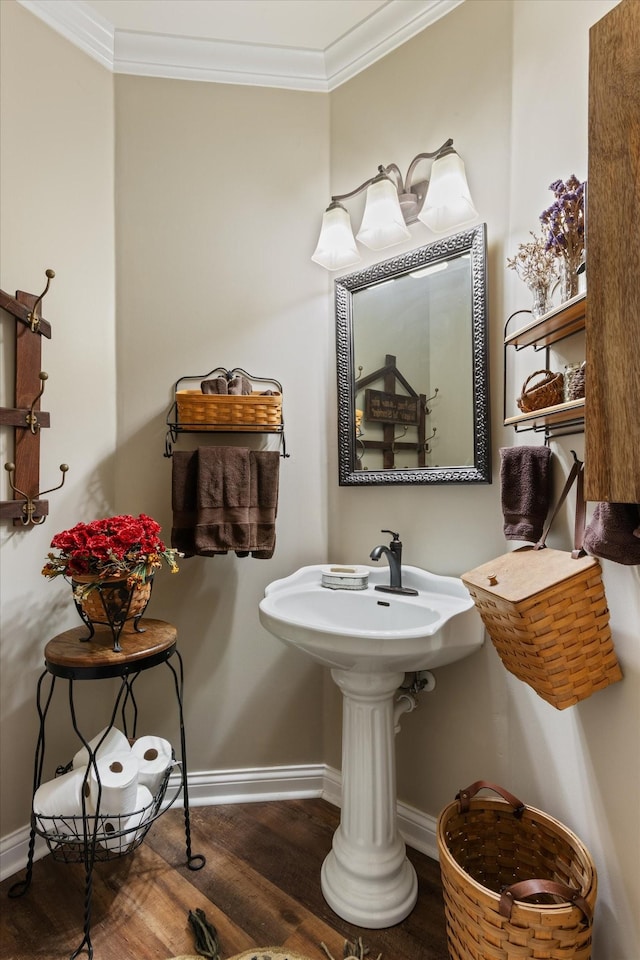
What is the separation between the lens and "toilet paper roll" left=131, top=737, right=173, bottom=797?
1.51m

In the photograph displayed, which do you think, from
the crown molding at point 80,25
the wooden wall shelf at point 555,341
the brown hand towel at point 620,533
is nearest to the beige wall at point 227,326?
the crown molding at point 80,25

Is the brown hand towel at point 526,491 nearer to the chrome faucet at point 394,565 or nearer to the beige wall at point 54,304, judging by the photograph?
the chrome faucet at point 394,565

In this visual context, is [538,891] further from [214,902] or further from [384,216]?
[384,216]

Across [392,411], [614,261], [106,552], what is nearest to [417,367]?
[392,411]

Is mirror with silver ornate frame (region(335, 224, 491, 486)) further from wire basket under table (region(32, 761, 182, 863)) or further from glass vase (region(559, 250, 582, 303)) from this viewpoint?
wire basket under table (region(32, 761, 182, 863))

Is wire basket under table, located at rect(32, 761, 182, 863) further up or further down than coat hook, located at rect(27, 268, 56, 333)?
further down

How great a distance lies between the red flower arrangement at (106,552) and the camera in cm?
138

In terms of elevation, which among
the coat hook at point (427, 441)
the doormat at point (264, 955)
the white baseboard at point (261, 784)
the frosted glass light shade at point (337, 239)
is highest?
the frosted glass light shade at point (337, 239)

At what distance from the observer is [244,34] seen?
1.80m

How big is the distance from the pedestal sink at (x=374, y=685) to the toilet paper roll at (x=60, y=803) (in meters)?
0.69

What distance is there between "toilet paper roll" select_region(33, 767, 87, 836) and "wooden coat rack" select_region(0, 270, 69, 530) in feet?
2.48

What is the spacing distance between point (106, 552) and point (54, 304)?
888 millimetres

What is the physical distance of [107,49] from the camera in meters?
1.79

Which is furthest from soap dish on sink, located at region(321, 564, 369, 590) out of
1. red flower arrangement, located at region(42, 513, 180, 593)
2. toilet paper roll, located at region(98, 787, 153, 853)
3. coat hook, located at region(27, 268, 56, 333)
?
coat hook, located at region(27, 268, 56, 333)
